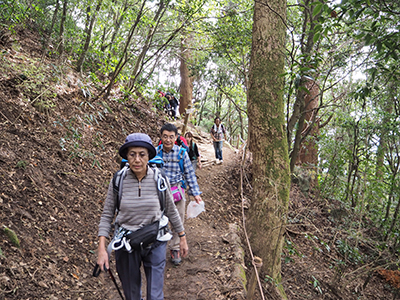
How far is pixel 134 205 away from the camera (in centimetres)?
280

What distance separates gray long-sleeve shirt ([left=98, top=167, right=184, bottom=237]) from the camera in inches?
111

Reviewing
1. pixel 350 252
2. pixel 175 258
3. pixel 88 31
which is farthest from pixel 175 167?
pixel 350 252

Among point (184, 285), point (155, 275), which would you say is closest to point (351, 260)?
point (184, 285)

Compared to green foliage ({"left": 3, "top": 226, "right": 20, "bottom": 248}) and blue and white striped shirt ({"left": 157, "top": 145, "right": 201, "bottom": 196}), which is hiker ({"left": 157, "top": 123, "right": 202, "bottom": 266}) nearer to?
blue and white striped shirt ({"left": 157, "top": 145, "right": 201, "bottom": 196})

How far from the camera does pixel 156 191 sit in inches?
115

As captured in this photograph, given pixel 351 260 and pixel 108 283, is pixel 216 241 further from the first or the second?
pixel 351 260

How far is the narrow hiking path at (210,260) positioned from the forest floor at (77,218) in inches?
0.7

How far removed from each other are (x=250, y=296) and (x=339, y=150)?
28.2 ft

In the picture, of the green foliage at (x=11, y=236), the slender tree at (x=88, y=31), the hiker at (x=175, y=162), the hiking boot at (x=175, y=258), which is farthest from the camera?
the slender tree at (x=88, y=31)

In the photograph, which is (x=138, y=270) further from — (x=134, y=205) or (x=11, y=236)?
(x=11, y=236)

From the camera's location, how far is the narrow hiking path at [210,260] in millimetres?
4500

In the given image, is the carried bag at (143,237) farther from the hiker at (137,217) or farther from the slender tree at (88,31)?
the slender tree at (88,31)

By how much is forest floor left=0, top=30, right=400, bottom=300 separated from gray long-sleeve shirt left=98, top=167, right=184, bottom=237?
1427 mm

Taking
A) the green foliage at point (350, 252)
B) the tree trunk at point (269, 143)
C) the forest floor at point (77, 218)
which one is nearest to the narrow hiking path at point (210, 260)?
the forest floor at point (77, 218)
